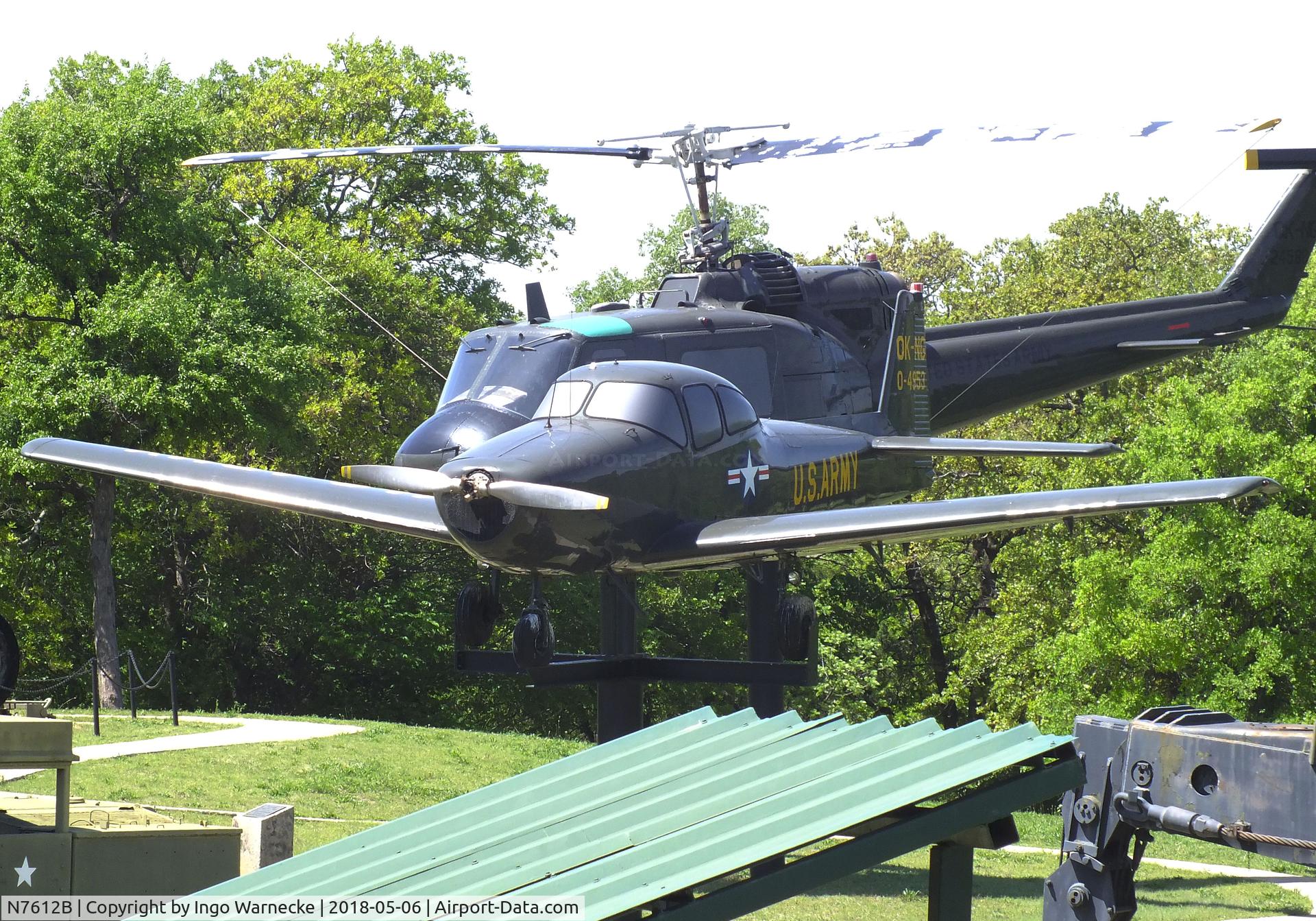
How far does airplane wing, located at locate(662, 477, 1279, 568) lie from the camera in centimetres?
1253

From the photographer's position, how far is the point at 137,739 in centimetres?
2020

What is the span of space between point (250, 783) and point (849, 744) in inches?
508

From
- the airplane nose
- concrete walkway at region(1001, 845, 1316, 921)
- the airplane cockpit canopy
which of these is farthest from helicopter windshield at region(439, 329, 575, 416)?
concrete walkway at region(1001, 845, 1316, 921)

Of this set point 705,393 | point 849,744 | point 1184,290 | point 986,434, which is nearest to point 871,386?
point 705,393

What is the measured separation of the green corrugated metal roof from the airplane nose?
7.97 meters

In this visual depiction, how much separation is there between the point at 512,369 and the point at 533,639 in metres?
3.96

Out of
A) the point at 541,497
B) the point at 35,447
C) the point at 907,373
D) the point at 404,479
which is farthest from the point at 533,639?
the point at 907,373

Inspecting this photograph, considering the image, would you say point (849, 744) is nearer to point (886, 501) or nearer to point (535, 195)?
point (886, 501)

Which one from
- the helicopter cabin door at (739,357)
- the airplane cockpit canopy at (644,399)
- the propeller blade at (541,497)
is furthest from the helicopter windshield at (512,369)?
the propeller blade at (541,497)

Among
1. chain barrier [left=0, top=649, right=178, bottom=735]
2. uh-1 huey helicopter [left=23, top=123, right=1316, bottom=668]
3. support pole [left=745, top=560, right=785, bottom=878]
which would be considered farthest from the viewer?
chain barrier [left=0, top=649, right=178, bottom=735]

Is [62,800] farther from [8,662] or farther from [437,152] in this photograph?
[437,152]

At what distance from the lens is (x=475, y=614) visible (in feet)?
44.3

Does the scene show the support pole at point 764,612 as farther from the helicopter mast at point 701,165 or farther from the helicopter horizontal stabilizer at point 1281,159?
the helicopter horizontal stabilizer at point 1281,159

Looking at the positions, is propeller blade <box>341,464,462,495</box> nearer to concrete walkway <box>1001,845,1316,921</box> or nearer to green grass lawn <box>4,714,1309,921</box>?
green grass lawn <box>4,714,1309,921</box>
